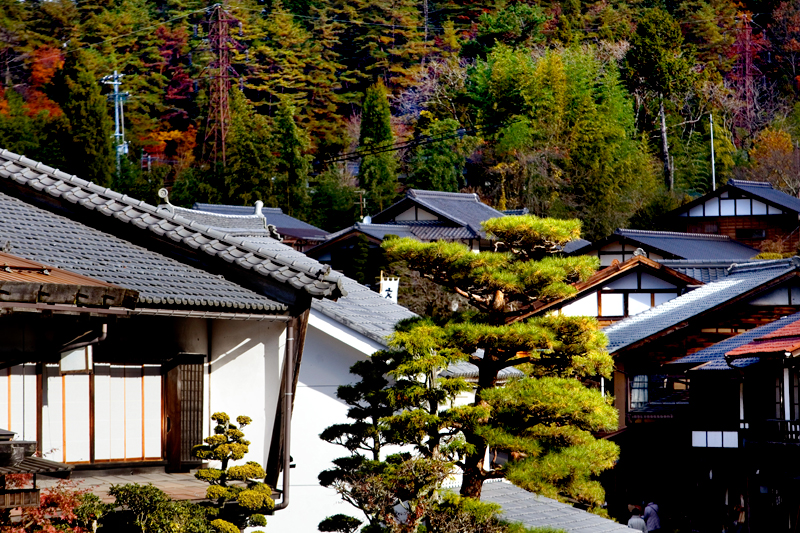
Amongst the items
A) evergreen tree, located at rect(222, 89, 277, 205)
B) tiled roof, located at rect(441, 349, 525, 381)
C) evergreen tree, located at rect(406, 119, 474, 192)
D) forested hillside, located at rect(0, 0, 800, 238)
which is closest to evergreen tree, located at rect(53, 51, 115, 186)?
forested hillside, located at rect(0, 0, 800, 238)

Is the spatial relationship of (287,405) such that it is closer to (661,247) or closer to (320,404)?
(320,404)

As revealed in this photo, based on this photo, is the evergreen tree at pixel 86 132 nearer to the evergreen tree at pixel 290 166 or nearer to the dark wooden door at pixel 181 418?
the evergreen tree at pixel 290 166

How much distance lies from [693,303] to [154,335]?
20.1 meters

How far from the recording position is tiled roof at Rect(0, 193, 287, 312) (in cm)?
863

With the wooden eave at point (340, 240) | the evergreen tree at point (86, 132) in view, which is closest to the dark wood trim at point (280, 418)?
the wooden eave at point (340, 240)

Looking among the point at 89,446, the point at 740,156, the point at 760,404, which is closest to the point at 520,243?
the point at 89,446

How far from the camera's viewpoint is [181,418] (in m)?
9.49

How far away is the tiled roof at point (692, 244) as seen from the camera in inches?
1430

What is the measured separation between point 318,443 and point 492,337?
96.6 inches

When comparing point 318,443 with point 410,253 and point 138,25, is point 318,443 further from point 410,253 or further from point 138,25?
point 138,25

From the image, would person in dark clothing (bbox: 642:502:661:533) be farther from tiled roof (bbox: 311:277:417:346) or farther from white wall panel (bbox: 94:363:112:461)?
white wall panel (bbox: 94:363:112:461)

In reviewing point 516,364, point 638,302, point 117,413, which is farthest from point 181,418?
point 638,302

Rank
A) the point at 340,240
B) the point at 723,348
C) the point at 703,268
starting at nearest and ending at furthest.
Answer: the point at 723,348 → the point at 703,268 → the point at 340,240

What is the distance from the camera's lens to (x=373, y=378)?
10.3 metres
